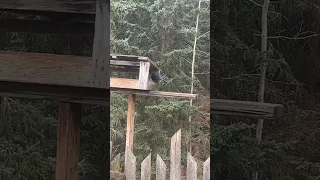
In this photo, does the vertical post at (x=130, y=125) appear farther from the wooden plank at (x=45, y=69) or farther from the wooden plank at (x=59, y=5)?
the wooden plank at (x=59, y=5)

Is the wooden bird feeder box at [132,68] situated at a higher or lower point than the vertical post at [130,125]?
higher

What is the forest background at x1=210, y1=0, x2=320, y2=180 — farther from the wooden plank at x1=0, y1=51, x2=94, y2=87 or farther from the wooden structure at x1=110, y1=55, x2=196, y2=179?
the wooden plank at x1=0, y1=51, x2=94, y2=87

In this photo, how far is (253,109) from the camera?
5.16ft

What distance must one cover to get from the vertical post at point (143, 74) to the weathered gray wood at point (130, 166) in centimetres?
20

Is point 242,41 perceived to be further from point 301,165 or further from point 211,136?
point 301,165

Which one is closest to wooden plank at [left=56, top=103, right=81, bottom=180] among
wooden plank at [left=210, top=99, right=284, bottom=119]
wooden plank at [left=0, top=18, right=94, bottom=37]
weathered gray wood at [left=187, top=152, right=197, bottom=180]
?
wooden plank at [left=0, top=18, right=94, bottom=37]

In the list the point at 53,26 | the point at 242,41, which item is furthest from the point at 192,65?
the point at 53,26

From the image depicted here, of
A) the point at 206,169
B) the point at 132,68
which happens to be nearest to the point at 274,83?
the point at 206,169

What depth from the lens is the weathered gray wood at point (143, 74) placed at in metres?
1.54

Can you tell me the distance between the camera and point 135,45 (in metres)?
1.54

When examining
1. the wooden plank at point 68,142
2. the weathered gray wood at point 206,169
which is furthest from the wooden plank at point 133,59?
the weathered gray wood at point 206,169

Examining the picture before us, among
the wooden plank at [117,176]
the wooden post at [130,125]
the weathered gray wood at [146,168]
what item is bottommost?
the wooden plank at [117,176]

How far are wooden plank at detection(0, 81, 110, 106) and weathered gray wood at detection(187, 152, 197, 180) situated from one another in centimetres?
31

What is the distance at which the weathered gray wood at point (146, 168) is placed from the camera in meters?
1.54
